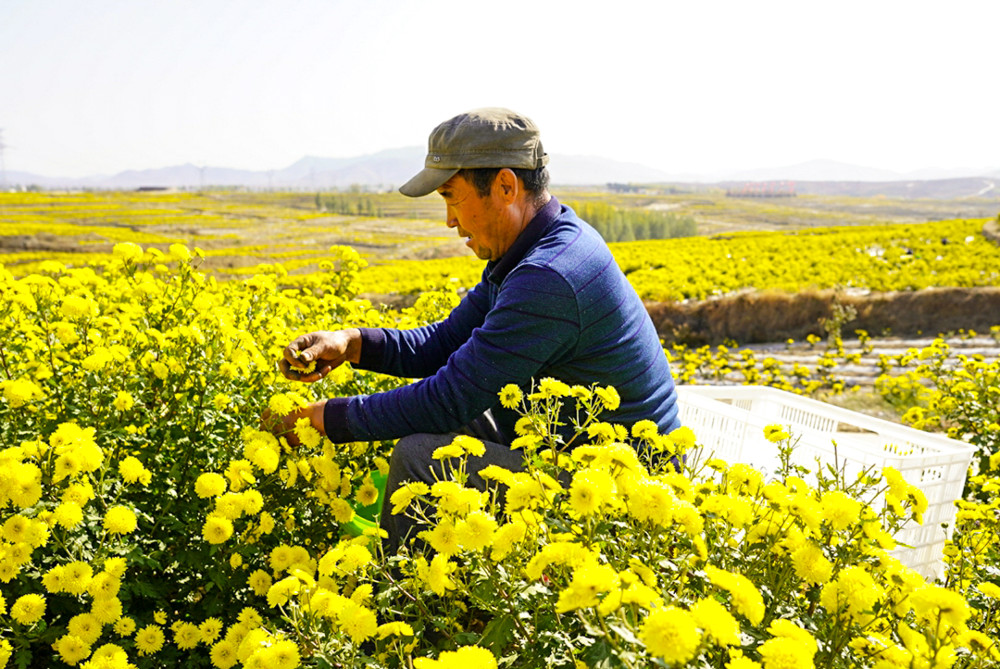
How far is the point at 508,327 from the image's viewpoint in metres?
1.99

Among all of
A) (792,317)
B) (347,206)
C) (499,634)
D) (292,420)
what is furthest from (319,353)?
(347,206)

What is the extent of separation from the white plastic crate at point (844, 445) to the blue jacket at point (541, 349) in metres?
0.72

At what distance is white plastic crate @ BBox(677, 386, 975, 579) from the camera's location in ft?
9.19

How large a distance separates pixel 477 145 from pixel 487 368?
2.21 feet

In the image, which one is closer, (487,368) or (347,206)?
(487,368)

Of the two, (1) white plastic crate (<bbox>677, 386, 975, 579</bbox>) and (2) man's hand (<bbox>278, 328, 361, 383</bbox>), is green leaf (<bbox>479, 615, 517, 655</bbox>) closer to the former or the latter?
(2) man's hand (<bbox>278, 328, 361, 383</bbox>)

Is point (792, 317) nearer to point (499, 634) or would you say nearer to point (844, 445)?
point (844, 445)

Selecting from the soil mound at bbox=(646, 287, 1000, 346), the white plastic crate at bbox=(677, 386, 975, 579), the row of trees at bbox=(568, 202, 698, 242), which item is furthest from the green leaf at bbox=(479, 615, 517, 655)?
the row of trees at bbox=(568, 202, 698, 242)

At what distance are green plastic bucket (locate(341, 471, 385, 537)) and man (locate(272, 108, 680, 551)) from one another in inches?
3.6

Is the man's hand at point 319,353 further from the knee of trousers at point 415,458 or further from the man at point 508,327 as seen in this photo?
the knee of trousers at point 415,458

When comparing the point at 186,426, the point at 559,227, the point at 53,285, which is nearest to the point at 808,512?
the point at 559,227

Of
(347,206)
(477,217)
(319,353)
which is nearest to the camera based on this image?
(477,217)

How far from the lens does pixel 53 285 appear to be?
272cm

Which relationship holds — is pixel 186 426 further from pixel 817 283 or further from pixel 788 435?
pixel 817 283
